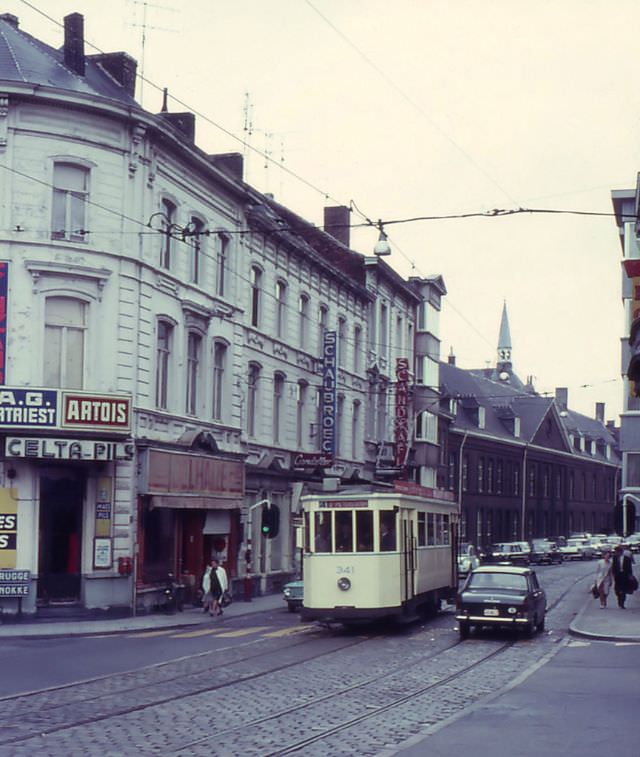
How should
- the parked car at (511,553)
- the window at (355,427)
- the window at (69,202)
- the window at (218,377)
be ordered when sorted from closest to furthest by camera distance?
the window at (69,202), the window at (218,377), the window at (355,427), the parked car at (511,553)

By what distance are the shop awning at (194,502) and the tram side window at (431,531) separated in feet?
23.8

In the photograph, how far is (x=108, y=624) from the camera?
2970 cm

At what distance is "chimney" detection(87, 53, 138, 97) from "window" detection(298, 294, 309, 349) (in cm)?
1211

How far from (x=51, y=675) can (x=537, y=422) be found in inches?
3116

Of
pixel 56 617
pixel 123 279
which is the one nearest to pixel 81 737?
pixel 56 617

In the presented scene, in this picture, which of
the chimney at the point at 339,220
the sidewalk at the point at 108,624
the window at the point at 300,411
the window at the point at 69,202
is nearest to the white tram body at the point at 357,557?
the sidewalk at the point at 108,624

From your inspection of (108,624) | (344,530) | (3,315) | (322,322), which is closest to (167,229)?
(3,315)

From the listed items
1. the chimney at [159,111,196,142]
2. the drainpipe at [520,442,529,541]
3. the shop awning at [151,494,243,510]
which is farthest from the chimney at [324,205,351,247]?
the drainpipe at [520,442,529,541]

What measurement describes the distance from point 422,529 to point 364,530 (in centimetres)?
306

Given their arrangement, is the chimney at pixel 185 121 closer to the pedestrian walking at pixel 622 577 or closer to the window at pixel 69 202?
the window at pixel 69 202

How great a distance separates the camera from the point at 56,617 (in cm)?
3028

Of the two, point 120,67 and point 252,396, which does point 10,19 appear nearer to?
point 120,67

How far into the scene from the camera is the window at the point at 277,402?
4406cm

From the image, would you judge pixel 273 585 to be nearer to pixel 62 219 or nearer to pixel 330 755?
pixel 62 219
